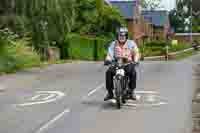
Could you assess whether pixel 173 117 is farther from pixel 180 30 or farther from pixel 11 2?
pixel 180 30

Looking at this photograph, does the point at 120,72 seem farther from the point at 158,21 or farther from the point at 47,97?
the point at 158,21

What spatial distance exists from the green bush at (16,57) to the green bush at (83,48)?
14699mm

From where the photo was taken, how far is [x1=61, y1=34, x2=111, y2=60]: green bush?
157 ft

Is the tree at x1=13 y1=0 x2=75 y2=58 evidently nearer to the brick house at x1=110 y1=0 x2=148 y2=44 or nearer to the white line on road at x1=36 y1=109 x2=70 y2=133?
the white line on road at x1=36 y1=109 x2=70 y2=133

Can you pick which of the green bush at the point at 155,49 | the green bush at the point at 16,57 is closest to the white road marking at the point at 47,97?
the green bush at the point at 16,57

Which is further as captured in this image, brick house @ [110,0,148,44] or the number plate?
brick house @ [110,0,148,44]

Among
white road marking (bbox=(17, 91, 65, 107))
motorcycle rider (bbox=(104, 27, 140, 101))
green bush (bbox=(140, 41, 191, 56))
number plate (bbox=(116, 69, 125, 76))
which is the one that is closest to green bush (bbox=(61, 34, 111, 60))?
green bush (bbox=(140, 41, 191, 56))

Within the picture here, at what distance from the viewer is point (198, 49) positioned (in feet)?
285

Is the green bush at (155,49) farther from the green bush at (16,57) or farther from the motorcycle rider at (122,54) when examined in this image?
the motorcycle rider at (122,54)

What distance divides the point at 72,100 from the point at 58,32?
18614mm

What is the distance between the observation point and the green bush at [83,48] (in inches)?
1881

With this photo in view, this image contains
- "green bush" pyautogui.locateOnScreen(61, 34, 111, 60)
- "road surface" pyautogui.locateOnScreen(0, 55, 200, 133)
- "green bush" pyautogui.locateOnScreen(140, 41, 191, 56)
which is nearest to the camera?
"road surface" pyautogui.locateOnScreen(0, 55, 200, 133)

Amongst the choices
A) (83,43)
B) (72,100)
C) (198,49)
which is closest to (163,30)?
(198,49)

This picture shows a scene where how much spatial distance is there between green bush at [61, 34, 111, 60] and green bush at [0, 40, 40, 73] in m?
14.7
